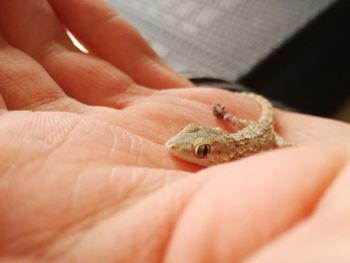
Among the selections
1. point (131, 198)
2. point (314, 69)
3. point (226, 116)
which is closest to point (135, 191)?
point (131, 198)

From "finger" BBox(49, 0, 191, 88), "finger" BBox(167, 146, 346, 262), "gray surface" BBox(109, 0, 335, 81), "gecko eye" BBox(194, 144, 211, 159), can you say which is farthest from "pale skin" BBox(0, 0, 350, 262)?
"gray surface" BBox(109, 0, 335, 81)

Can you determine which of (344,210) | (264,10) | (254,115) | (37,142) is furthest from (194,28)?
(344,210)

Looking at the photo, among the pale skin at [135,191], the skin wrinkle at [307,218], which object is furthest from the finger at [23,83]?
the skin wrinkle at [307,218]

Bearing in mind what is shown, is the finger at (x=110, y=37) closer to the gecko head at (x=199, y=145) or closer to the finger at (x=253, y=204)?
the gecko head at (x=199, y=145)

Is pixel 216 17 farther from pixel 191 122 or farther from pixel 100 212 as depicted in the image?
pixel 100 212

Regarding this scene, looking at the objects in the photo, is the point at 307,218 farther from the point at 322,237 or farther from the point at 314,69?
the point at 314,69

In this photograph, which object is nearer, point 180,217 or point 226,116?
point 180,217
